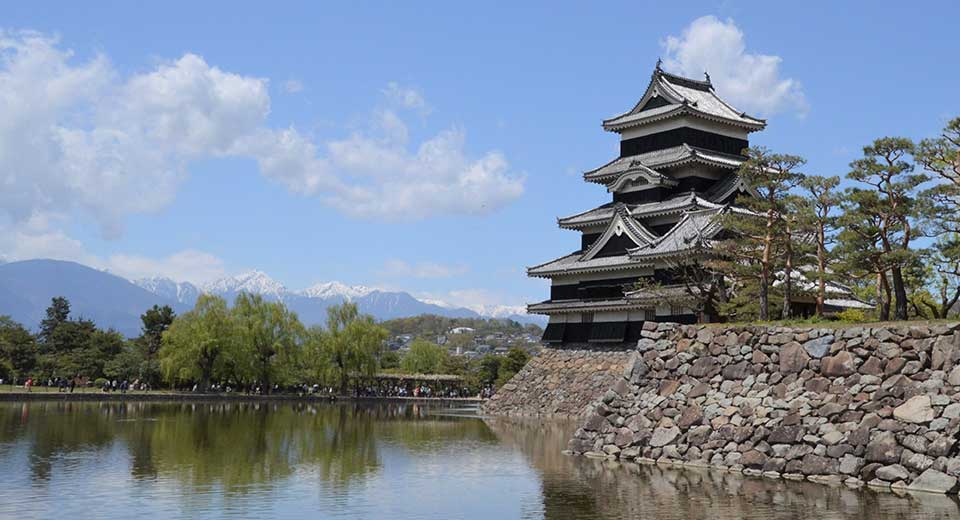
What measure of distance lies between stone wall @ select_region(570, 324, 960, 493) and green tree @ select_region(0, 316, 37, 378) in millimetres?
48138

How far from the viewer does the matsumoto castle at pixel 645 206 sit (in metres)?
37.3

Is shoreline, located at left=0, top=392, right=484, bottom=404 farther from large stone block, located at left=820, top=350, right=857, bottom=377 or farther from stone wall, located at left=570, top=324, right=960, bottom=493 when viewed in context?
large stone block, located at left=820, top=350, right=857, bottom=377

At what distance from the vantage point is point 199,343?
53062 millimetres

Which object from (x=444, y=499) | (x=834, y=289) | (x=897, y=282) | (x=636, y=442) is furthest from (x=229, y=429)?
(x=834, y=289)

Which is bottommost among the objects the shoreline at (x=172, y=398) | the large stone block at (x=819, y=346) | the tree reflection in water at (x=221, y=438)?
the tree reflection in water at (x=221, y=438)

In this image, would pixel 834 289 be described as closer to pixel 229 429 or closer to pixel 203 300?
pixel 229 429

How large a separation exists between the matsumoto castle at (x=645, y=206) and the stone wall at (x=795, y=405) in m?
14.2

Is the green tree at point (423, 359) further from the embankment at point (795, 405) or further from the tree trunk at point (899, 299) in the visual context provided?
the tree trunk at point (899, 299)

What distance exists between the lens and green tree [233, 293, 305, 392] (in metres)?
55.5

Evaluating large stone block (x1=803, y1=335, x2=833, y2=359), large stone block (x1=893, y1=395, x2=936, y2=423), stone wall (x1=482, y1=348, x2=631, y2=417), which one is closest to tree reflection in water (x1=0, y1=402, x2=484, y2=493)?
stone wall (x1=482, y1=348, x2=631, y2=417)

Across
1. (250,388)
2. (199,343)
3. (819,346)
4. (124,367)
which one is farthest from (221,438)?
(124,367)

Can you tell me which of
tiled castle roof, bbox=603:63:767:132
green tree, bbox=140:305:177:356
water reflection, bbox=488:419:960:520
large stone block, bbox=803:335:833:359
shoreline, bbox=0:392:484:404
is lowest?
water reflection, bbox=488:419:960:520

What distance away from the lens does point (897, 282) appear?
21.8 metres

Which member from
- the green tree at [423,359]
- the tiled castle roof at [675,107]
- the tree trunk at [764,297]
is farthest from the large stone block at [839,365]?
the green tree at [423,359]
